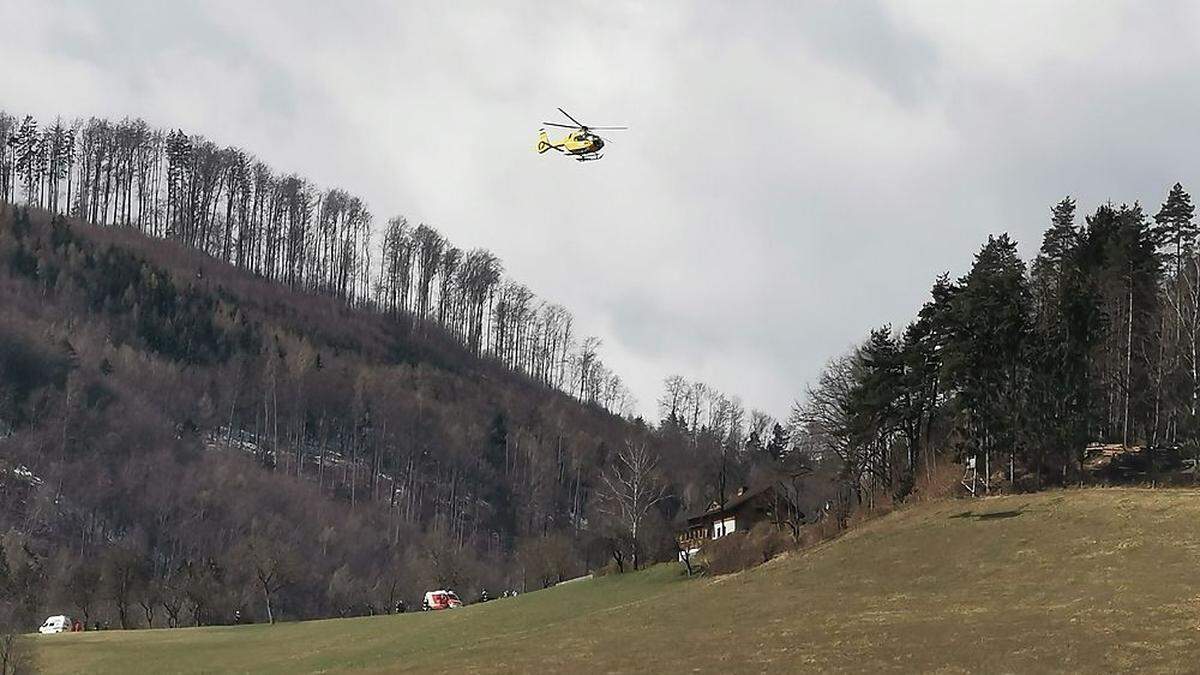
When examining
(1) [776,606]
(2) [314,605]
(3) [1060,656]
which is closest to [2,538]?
(2) [314,605]

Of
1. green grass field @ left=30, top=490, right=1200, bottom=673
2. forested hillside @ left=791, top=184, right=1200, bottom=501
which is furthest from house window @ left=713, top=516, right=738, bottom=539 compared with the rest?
green grass field @ left=30, top=490, right=1200, bottom=673

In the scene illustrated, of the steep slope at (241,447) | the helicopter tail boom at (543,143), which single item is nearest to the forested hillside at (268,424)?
the steep slope at (241,447)

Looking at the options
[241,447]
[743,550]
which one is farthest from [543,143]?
[241,447]

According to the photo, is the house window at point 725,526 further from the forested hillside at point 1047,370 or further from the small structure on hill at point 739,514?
the forested hillside at point 1047,370

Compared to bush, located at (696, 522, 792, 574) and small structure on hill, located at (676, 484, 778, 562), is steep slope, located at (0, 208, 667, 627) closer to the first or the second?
small structure on hill, located at (676, 484, 778, 562)

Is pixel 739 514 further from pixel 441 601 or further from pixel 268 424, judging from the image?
pixel 268 424

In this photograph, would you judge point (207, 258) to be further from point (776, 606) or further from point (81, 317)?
point (776, 606)
